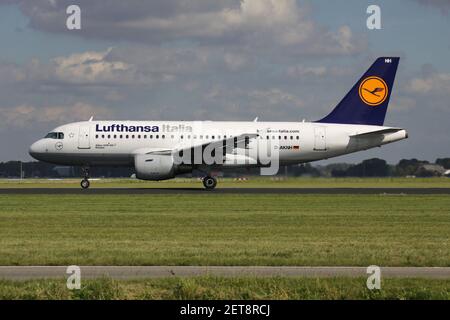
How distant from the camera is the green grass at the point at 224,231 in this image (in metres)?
19.6

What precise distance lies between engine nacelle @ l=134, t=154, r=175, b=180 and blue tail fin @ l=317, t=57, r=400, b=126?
13049mm

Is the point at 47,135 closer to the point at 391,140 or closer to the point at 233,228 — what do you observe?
the point at 391,140

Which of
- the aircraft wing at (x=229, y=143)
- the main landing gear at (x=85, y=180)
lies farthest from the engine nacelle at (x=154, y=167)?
the main landing gear at (x=85, y=180)

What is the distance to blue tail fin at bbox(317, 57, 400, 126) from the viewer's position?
192ft

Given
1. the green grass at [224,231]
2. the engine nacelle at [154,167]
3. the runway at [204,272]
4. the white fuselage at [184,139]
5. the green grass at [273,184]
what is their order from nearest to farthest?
1. the runway at [204,272]
2. the green grass at [224,231]
3. the engine nacelle at [154,167]
4. the white fuselage at [184,139]
5. the green grass at [273,184]

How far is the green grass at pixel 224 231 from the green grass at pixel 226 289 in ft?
11.0

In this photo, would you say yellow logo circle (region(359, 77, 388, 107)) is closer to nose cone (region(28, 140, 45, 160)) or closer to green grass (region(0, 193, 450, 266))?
green grass (region(0, 193, 450, 266))

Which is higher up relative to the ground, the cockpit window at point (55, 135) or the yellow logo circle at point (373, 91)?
the yellow logo circle at point (373, 91)

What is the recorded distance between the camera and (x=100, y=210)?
3566 cm

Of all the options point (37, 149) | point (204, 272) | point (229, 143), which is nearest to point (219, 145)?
point (229, 143)

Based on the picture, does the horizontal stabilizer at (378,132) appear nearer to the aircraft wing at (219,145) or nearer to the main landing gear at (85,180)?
the aircraft wing at (219,145)

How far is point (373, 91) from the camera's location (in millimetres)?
59062

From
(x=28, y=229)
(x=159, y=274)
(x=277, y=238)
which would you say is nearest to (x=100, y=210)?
(x=28, y=229)
